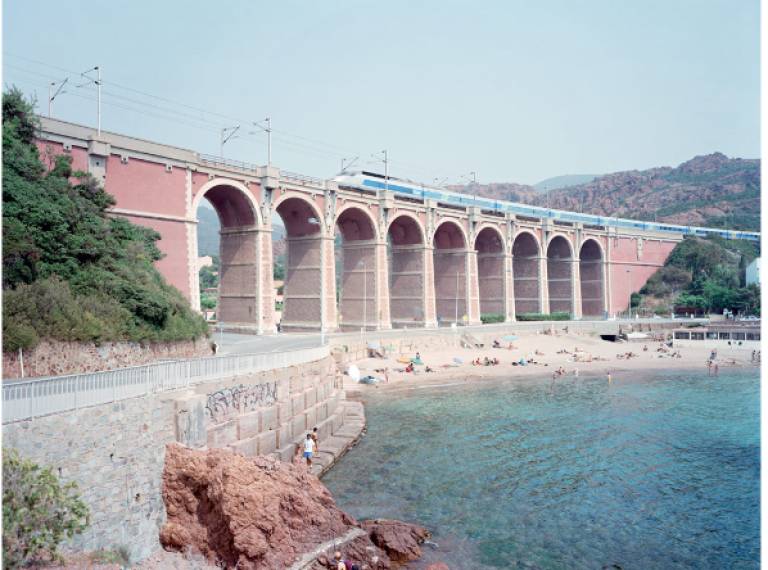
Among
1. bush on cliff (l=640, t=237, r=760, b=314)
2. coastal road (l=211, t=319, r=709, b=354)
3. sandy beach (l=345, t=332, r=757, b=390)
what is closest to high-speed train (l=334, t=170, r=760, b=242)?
bush on cliff (l=640, t=237, r=760, b=314)

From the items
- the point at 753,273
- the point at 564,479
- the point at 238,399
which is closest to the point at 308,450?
the point at 238,399

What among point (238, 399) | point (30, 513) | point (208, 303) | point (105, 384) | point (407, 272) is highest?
point (407, 272)

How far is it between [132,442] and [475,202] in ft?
215

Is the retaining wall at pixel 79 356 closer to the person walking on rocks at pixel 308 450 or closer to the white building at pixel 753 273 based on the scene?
the person walking on rocks at pixel 308 450

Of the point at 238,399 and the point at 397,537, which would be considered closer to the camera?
the point at 397,537

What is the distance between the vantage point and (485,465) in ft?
84.7

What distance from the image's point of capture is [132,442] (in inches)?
605

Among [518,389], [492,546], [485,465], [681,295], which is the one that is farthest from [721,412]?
[681,295]

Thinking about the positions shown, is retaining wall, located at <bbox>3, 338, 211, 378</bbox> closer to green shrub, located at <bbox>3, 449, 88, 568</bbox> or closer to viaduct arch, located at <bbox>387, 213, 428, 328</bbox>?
green shrub, located at <bbox>3, 449, 88, 568</bbox>

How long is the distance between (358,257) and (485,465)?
37132 millimetres

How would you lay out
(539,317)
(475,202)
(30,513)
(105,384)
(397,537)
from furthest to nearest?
(539,317), (475,202), (397,537), (105,384), (30,513)

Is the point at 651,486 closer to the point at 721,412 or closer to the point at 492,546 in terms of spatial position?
the point at 492,546

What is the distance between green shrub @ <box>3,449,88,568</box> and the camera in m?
10.6

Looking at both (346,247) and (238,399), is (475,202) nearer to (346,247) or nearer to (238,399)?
(346,247)
